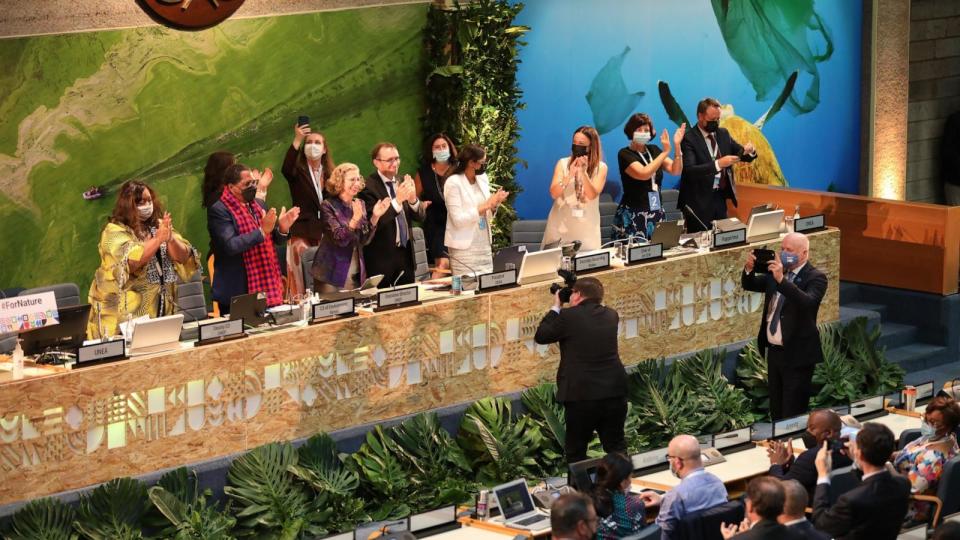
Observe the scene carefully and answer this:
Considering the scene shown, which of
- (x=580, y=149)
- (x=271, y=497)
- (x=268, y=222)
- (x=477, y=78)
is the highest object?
(x=477, y=78)

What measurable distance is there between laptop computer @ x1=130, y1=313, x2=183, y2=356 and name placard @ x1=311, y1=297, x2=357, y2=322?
32.3 inches

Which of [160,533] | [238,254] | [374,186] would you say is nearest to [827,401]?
[374,186]

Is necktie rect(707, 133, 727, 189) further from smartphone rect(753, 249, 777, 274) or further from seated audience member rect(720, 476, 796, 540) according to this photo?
seated audience member rect(720, 476, 796, 540)

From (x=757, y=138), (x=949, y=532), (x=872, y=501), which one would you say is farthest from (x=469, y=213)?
(x=757, y=138)

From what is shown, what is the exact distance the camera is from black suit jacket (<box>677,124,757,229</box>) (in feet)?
38.2

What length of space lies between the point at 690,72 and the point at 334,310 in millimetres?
6291

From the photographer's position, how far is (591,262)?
9.91 metres

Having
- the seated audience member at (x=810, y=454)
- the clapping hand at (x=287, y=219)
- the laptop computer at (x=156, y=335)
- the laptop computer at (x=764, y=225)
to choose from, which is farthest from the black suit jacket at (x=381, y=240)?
the seated audience member at (x=810, y=454)

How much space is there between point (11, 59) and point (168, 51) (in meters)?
1.12

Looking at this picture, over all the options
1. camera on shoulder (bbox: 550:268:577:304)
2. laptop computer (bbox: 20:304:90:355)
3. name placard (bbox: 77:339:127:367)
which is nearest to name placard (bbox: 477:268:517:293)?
camera on shoulder (bbox: 550:268:577:304)

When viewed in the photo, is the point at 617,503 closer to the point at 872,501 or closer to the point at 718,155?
the point at 872,501

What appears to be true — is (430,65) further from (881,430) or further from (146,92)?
(881,430)

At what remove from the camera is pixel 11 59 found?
1011 centimetres

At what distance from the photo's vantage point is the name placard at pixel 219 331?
8.27m
